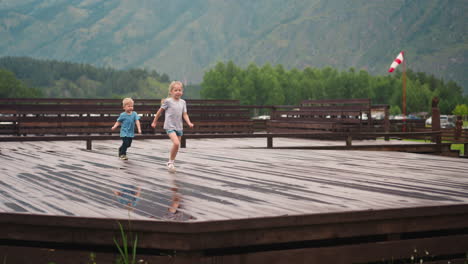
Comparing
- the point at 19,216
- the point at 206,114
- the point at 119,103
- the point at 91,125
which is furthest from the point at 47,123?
the point at 19,216

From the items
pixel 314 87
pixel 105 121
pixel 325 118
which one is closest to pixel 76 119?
pixel 105 121

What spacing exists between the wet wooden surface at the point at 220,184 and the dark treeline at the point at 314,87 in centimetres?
11550

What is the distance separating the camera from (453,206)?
19.4 ft

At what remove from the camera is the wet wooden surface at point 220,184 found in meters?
5.76

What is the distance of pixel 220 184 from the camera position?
7.62 m

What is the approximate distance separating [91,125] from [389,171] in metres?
12.8

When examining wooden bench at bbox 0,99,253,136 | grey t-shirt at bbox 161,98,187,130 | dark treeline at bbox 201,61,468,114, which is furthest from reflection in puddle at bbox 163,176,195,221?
dark treeline at bbox 201,61,468,114

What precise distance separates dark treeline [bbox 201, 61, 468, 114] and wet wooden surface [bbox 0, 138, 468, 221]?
11550 centimetres

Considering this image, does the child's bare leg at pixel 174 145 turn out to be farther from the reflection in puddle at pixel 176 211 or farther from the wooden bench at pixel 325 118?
the wooden bench at pixel 325 118

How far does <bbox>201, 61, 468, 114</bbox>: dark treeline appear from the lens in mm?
132125

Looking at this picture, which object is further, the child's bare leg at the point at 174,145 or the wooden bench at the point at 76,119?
the wooden bench at the point at 76,119

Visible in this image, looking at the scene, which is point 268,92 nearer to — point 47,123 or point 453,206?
point 47,123

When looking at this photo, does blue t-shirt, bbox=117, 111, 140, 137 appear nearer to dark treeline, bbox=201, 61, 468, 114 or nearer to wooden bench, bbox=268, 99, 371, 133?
wooden bench, bbox=268, 99, 371, 133

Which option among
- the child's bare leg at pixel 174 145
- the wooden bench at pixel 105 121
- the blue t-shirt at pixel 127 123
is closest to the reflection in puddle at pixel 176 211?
the child's bare leg at pixel 174 145
